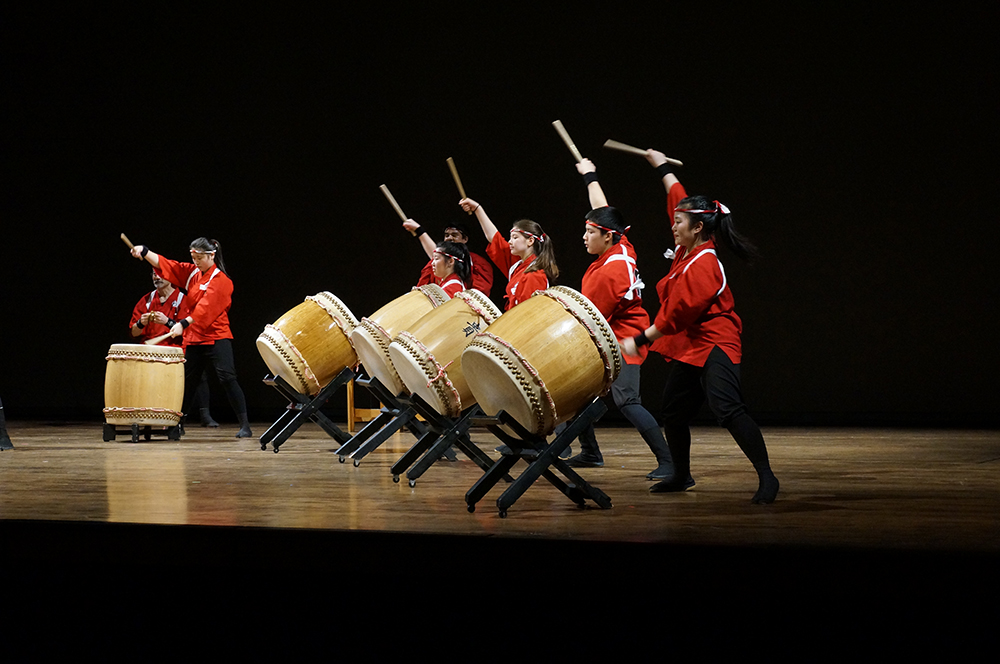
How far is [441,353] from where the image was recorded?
3410mm

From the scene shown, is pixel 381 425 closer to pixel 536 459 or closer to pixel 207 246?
pixel 536 459

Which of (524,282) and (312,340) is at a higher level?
(524,282)

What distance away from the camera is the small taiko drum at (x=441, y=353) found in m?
3.39

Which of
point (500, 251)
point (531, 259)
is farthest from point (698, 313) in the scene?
point (500, 251)

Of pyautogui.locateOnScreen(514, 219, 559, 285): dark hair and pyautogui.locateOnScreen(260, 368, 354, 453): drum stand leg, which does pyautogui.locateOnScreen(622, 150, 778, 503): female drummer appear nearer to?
pyautogui.locateOnScreen(514, 219, 559, 285): dark hair

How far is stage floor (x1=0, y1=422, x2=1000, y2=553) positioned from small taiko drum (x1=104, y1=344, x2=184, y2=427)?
29cm

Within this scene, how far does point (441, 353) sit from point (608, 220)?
0.94 metres

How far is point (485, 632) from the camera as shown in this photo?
2363 millimetres

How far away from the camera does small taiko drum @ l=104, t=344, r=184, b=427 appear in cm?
538

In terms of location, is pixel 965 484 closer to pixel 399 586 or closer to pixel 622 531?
pixel 622 531

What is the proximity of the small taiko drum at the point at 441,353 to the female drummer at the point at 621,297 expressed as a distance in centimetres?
46

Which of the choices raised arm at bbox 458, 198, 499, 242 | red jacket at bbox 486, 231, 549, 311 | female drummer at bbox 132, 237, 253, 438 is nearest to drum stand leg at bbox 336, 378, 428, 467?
red jacket at bbox 486, 231, 549, 311

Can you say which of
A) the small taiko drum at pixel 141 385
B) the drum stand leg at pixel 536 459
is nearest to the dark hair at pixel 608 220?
the drum stand leg at pixel 536 459

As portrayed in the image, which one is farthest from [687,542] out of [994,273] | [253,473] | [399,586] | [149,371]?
[994,273]
